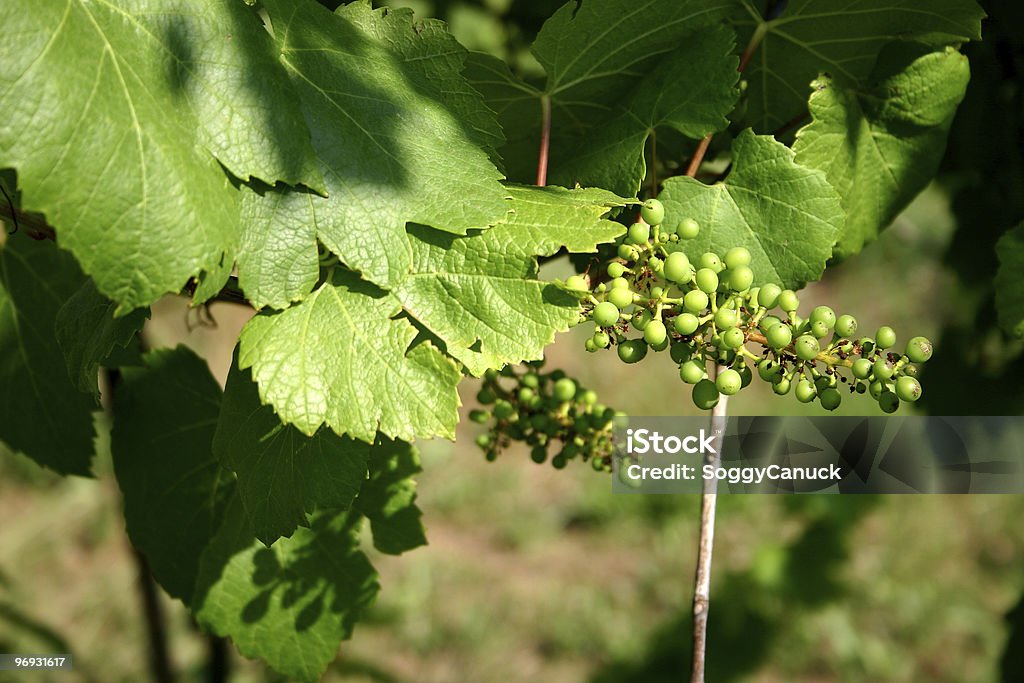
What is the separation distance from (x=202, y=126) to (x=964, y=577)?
16.2 ft

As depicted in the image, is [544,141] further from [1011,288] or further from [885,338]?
[1011,288]

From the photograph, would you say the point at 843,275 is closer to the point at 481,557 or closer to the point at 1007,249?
the point at 481,557

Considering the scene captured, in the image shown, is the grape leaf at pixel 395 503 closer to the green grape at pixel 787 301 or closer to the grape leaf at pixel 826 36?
the green grape at pixel 787 301

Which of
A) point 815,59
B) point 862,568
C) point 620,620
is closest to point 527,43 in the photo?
point 815,59

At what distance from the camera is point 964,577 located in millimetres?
4926

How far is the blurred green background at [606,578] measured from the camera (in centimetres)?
425

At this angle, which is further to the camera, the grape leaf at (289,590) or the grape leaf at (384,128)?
the grape leaf at (289,590)

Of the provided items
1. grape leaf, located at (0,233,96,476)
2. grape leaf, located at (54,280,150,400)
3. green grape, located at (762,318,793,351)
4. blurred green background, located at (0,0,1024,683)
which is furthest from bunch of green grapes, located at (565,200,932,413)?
blurred green background, located at (0,0,1024,683)

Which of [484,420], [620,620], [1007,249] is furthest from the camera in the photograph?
[620,620]

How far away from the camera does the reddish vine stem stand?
1.45 meters

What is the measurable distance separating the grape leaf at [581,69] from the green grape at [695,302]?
239 mm

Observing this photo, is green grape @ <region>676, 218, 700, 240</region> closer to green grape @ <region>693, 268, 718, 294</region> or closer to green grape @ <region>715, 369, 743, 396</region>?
green grape @ <region>693, 268, 718, 294</region>

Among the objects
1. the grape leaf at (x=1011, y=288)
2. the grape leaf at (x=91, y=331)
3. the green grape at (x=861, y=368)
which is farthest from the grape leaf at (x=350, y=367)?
the grape leaf at (x=1011, y=288)

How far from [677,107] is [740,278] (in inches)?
11.5
